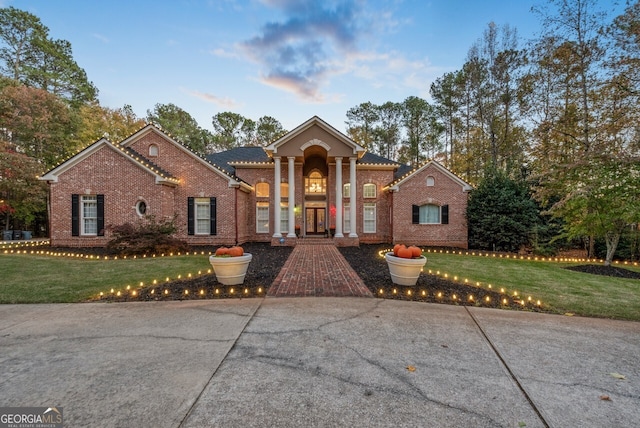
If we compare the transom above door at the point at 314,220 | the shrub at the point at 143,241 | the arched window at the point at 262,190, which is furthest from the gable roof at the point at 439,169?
the shrub at the point at 143,241

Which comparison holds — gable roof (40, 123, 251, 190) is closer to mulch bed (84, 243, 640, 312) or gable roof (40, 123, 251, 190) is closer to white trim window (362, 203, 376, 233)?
white trim window (362, 203, 376, 233)

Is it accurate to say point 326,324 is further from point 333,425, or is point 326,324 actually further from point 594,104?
point 594,104

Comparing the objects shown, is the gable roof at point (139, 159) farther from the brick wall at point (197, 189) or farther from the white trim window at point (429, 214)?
the white trim window at point (429, 214)

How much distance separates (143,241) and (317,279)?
27.6 feet

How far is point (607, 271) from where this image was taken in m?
8.92

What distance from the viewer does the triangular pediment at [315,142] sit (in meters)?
14.2

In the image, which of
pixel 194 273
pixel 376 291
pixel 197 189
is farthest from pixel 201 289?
pixel 197 189

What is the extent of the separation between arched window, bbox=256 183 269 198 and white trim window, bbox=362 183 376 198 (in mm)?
6377

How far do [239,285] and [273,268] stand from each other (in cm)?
214

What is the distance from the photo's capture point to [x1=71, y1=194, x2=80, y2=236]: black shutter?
41.5ft

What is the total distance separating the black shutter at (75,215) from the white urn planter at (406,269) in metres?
15.4

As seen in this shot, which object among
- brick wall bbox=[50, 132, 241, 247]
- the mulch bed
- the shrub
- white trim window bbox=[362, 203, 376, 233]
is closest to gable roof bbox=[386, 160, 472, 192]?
white trim window bbox=[362, 203, 376, 233]

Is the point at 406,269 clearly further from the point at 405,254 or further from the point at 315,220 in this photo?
the point at 315,220

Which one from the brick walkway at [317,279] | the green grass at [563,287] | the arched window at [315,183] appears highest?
the arched window at [315,183]
